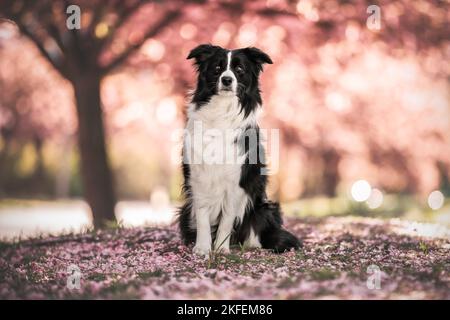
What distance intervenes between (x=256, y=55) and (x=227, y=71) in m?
0.45

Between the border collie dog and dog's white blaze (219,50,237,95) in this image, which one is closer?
dog's white blaze (219,50,237,95)

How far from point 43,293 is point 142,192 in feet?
84.9

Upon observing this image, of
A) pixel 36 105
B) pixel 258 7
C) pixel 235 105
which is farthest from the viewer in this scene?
pixel 36 105

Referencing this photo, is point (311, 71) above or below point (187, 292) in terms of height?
above

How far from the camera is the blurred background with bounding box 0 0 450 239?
965 centimetres

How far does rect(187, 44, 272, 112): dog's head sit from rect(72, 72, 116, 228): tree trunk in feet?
16.3

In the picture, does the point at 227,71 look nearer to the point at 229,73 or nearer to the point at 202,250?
the point at 229,73

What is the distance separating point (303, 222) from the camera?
904cm

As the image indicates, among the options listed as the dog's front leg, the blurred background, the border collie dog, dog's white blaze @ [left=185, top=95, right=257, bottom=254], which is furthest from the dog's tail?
the blurred background

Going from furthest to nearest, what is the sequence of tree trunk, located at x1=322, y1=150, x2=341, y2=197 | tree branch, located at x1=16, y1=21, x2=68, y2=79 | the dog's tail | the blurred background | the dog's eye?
tree trunk, located at x1=322, y1=150, x2=341, y2=197 < tree branch, located at x1=16, y1=21, x2=68, y2=79 < the blurred background < the dog's tail < the dog's eye

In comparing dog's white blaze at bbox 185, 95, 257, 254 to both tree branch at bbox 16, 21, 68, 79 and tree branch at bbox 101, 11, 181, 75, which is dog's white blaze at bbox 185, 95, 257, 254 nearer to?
tree branch at bbox 101, 11, 181, 75

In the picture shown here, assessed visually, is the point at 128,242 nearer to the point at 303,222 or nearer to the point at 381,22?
the point at 303,222

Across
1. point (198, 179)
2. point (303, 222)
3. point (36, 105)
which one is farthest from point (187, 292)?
point (36, 105)

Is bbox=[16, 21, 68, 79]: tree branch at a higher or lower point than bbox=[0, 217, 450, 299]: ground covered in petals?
higher
